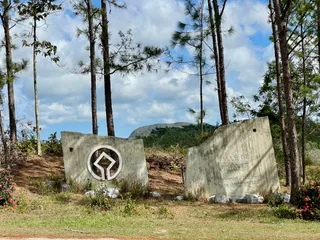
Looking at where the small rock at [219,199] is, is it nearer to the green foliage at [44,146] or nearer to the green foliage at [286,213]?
the green foliage at [286,213]

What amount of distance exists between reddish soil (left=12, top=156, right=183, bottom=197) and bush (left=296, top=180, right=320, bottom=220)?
3812 millimetres

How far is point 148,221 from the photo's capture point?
9992 mm

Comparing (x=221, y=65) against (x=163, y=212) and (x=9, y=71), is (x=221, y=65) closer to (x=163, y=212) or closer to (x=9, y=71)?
(x=163, y=212)

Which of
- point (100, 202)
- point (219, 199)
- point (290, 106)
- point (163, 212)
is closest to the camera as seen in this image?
point (163, 212)

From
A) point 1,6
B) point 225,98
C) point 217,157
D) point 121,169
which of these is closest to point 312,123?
point 225,98

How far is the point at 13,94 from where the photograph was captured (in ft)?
55.4

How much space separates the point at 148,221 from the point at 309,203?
3621mm

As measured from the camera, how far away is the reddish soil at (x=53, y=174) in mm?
13961

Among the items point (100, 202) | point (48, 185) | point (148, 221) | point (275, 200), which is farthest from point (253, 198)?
point (48, 185)

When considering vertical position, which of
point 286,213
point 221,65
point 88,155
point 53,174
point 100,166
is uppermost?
point 221,65

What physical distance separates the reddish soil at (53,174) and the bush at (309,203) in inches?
150

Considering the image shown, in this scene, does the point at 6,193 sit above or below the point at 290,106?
below

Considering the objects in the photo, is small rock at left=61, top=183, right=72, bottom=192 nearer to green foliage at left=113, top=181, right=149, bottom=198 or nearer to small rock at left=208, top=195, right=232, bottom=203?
green foliage at left=113, top=181, right=149, bottom=198

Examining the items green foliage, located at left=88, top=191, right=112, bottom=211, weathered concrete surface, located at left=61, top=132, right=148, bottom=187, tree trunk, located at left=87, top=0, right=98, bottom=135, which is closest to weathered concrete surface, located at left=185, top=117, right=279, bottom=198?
weathered concrete surface, located at left=61, top=132, right=148, bottom=187
